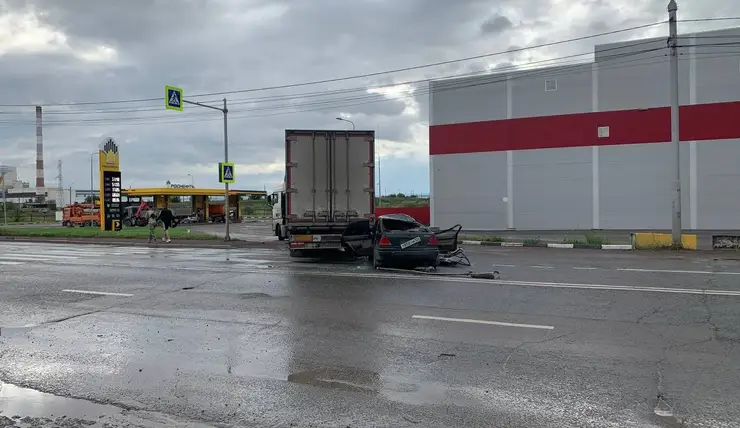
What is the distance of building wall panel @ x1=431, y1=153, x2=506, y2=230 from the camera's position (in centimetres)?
3397

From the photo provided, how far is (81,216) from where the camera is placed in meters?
50.2

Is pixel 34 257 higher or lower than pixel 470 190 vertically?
lower

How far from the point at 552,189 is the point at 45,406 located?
31.3 m

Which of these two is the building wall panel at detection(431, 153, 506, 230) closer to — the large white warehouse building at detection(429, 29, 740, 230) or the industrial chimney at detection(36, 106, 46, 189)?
the large white warehouse building at detection(429, 29, 740, 230)

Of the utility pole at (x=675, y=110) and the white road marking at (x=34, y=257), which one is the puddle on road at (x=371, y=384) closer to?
the white road marking at (x=34, y=257)

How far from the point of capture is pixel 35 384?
5164 millimetres

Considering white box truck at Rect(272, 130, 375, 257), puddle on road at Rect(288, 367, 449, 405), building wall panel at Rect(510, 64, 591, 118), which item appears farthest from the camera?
building wall panel at Rect(510, 64, 591, 118)

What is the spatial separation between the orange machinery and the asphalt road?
42577 mm

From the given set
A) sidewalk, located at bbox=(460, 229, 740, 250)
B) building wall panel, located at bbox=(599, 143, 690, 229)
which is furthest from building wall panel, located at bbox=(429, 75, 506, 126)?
sidewalk, located at bbox=(460, 229, 740, 250)

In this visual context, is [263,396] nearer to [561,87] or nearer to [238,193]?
[561,87]

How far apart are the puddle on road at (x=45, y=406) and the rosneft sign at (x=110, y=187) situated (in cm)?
3579

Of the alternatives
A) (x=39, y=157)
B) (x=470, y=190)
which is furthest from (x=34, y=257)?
(x=39, y=157)

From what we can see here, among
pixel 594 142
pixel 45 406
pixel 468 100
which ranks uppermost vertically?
pixel 468 100

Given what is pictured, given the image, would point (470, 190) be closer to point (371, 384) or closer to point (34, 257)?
point (34, 257)
